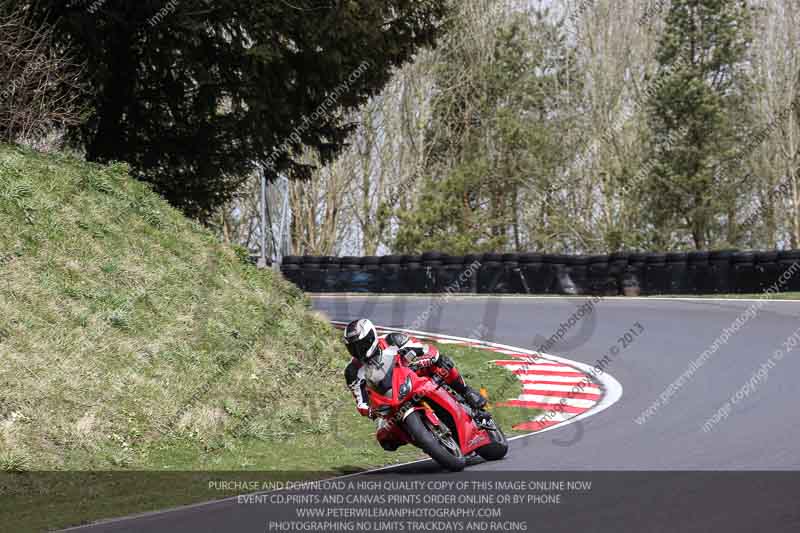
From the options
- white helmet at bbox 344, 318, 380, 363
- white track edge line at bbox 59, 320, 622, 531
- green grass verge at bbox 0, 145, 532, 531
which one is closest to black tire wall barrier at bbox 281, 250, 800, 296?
white track edge line at bbox 59, 320, 622, 531

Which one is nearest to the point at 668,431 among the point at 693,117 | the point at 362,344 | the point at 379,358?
the point at 379,358

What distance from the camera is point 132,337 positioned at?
12383mm

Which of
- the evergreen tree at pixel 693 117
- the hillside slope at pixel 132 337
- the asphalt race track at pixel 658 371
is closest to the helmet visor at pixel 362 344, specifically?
the asphalt race track at pixel 658 371

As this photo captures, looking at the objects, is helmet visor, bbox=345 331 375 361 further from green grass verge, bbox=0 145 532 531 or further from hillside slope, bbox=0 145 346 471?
hillside slope, bbox=0 145 346 471

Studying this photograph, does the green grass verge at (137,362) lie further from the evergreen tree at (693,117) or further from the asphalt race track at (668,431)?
the evergreen tree at (693,117)

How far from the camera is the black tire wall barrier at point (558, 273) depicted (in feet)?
82.8

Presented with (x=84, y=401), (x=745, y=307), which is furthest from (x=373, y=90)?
(x=84, y=401)

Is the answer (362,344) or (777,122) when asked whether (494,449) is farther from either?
(777,122)

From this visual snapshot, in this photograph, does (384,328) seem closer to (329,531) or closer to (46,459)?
(46,459)

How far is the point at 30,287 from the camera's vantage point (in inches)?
478

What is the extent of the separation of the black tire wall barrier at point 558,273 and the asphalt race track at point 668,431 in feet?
9.83

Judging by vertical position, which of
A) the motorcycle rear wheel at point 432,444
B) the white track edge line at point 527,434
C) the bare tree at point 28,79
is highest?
the bare tree at point 28,79

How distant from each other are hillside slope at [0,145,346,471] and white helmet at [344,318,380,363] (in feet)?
7.35

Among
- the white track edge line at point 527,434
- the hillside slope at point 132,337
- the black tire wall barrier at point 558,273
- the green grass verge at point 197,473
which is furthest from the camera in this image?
the black tire wall barrier at point 558,273
